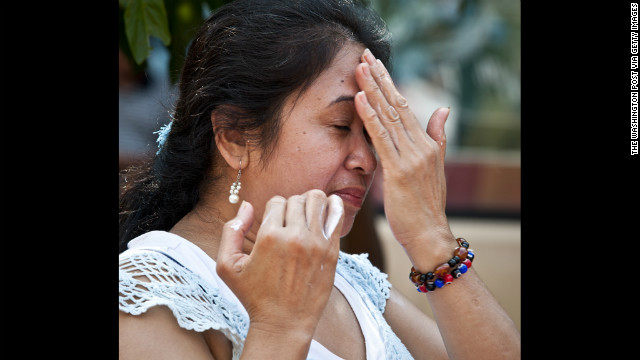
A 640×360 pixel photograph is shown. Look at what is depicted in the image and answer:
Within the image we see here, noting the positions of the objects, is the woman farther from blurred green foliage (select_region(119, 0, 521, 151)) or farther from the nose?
blurred green foliage (select_region(119, 0, 521, 151))

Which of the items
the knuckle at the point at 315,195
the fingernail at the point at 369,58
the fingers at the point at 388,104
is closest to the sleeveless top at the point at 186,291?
the knuckle at the point at 315,195

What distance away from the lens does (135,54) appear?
8.11 feet

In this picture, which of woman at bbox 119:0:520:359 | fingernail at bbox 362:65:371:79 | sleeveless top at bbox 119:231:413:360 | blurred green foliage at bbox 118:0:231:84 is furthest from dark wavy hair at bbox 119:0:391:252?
sleeveless top at bbox 119:231:413:360

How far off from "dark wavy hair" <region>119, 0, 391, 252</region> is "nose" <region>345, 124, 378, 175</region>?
0.22 metres

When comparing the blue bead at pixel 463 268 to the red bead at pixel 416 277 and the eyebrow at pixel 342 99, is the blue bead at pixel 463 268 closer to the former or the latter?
the red bead at pixel 416 277

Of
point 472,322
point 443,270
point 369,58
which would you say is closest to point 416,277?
point 443,270

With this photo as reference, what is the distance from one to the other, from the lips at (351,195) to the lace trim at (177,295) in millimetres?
473

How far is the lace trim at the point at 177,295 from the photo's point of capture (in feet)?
5.60

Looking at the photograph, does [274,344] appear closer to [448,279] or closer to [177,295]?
[177,295]

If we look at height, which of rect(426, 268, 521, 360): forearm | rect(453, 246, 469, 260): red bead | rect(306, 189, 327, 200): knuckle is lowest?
→ rect(426, 268, 521, 360): forearm

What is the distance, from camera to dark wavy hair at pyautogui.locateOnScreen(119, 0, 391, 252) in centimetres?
212

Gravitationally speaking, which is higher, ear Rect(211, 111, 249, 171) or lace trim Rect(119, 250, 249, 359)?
ear Rect(211, 111, 249, 171)
